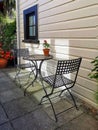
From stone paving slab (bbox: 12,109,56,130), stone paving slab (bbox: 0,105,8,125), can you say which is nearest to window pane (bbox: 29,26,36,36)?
stone paving slab (bbox: 0,105,8,125)

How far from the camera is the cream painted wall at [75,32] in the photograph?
2252mm

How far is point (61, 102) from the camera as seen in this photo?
2588 millimetres

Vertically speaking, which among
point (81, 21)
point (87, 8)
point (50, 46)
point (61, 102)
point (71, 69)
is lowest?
point (61, 102)

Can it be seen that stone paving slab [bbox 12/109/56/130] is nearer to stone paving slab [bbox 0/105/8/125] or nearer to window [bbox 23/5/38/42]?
stone paving slab [bbox 0/105/8/125]

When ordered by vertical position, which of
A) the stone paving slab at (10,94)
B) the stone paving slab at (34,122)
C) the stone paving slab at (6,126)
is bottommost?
the stone paving slab at (6,126)

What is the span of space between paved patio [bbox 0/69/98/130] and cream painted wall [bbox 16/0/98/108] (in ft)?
1.29

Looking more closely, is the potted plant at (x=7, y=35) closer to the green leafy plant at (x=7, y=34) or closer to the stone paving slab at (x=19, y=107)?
the green leafy plant at (x=7, y=34)

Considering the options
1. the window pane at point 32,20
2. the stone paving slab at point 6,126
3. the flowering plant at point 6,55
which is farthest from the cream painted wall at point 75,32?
the flowering plant at point 6,55

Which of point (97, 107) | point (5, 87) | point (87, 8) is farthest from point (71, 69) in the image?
point (5, 87)

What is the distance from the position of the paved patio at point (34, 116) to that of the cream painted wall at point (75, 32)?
394mm

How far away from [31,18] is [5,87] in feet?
6.83

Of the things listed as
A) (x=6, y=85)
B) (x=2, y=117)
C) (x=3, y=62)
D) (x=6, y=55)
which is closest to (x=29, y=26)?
(x=6, y=55)

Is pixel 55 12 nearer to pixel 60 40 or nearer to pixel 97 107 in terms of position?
pixel 60 40

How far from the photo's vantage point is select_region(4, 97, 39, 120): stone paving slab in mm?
2254
